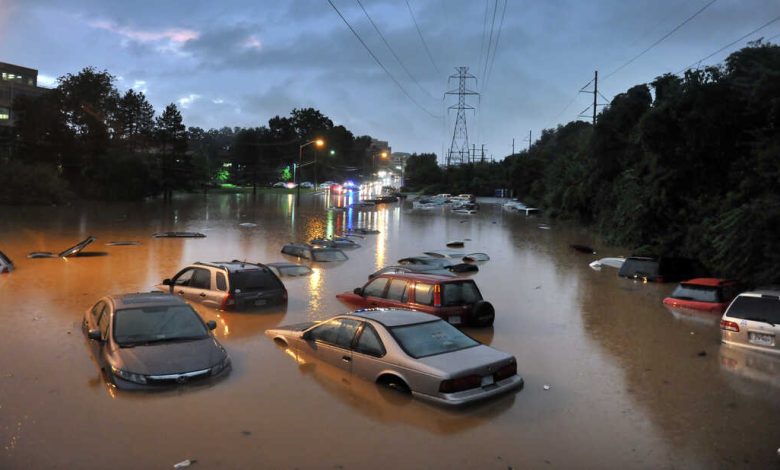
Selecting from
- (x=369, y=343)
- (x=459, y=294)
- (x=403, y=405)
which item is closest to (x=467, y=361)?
(x=403, y=405)

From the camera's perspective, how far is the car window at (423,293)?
14.2m

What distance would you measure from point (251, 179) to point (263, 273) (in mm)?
132151

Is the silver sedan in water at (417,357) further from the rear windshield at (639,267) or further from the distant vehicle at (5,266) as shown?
the distant vehicle at (5,266)

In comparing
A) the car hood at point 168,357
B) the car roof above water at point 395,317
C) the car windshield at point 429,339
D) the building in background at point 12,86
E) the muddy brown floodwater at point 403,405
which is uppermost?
the building in background at point 12,86

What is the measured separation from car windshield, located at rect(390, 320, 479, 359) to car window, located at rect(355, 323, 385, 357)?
30 centimetres

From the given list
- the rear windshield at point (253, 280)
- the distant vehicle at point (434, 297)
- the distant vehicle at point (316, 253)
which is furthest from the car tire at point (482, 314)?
the distant vehicle at point (316, 253)

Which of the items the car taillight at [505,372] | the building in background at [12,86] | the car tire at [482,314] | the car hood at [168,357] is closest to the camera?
the car taillight at [505,372]

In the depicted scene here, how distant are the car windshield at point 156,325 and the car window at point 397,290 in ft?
17.7

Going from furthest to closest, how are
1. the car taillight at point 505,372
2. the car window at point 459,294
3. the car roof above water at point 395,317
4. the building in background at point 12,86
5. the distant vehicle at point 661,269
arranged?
the building in background at point 12,86 → the distant vehicle at point 661,269 → the car window at point 459,294 → the car roof above water at point 395,317 → the car taillight at point 505,372

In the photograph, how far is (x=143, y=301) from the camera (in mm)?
11188

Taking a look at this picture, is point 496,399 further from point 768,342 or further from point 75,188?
point 75,188

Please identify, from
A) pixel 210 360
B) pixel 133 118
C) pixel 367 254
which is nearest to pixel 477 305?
pixel 210 360

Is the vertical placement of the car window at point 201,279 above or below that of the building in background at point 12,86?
below

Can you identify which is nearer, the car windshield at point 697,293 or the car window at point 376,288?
the car window at point 376,288
